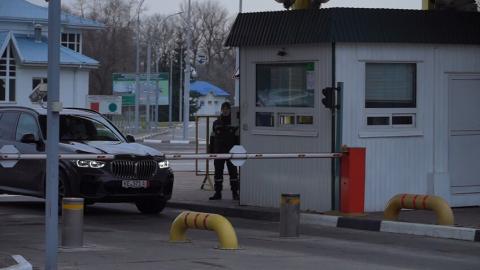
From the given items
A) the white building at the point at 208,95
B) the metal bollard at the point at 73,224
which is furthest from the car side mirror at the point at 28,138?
the white building at the point at 208,95

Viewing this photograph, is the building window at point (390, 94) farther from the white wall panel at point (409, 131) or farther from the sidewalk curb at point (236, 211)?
the sidewalk curb at point (236, 211)

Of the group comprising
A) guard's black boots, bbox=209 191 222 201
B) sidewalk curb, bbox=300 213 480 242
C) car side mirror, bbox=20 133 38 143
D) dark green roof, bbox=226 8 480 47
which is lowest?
sidewalk curb, bbox=300 213 480 242

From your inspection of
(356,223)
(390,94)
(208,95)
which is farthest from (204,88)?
(356,223)

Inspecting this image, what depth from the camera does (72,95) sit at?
5703cm

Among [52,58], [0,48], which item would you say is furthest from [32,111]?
[0,48]

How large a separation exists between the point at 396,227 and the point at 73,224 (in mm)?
5104

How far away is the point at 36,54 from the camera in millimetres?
55500

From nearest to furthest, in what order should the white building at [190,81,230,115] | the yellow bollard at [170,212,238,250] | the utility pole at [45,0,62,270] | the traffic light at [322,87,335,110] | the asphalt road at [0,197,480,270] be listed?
the utility pole at [45,0,62,270] → the asphalt road at [0,197,480,270] → the yellow bollard at [170,212,238,250] → the traffic light at [322,87,335,110] → the white building at [190,81,230,115]

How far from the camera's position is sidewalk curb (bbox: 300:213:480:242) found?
1323cm

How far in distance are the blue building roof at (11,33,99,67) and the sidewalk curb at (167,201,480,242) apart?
128 ft

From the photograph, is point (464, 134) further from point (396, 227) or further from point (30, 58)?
point (30, 58)

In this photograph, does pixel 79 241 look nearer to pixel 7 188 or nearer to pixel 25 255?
pixel 25 255

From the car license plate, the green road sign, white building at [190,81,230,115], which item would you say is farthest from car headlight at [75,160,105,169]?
white building at [190,81,230,115]

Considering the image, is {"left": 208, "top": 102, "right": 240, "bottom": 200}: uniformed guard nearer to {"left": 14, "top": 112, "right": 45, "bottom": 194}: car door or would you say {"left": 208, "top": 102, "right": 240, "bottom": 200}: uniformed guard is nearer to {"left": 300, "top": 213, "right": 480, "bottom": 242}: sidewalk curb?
{"left": 300, "top": 213, "right": 480, "bottom": 242}: sidewalk curb
